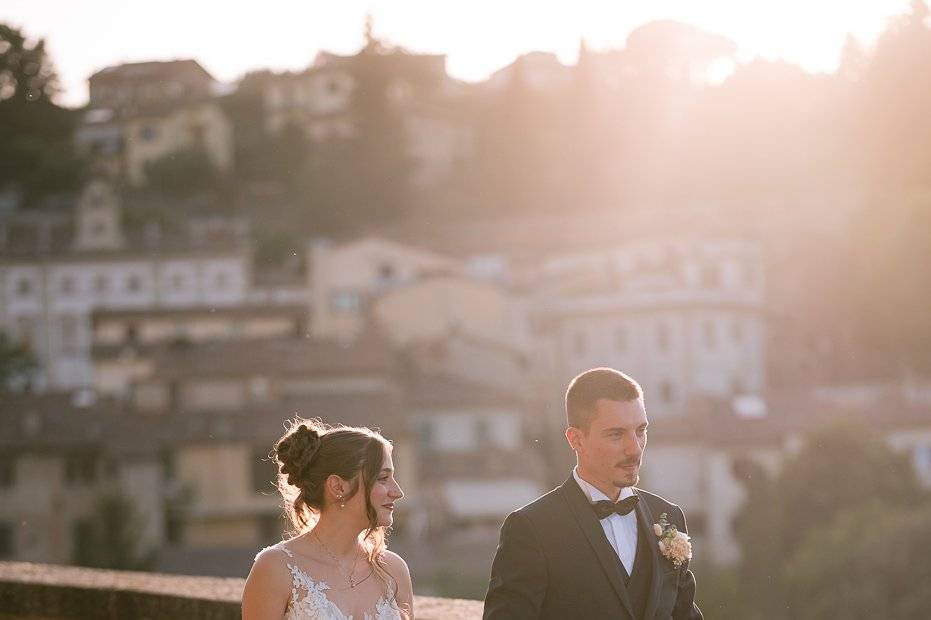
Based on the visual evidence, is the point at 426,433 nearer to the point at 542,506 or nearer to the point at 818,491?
the point at 818,491

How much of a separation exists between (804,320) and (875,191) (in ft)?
19.7

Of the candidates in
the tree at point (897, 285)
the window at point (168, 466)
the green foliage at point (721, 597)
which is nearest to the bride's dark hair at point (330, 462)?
the green foliage at point (721, 597)

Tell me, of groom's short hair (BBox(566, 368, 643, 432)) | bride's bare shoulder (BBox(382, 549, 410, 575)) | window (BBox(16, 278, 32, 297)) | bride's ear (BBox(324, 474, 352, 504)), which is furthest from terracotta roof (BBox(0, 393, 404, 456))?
groom's short hair (BBox(566, 368, 643, 432))

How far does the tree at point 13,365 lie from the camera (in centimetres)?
5575

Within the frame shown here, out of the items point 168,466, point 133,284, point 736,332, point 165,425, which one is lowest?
point 168,466

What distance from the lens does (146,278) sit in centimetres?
5950

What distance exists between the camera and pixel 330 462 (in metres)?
3.15

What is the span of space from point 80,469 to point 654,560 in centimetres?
3697

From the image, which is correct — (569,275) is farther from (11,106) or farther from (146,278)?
(11,106)

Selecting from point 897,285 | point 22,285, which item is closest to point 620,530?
point 897,285

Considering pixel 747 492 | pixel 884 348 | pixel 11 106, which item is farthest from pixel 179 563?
pixel 11 106

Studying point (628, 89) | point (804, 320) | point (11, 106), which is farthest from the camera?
point (628, 89)

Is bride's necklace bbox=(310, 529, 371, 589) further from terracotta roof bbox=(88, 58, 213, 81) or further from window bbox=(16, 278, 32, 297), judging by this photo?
window bbox=(16, 278, 32, 297)

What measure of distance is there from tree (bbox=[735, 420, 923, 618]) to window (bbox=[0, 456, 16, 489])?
1788cm
